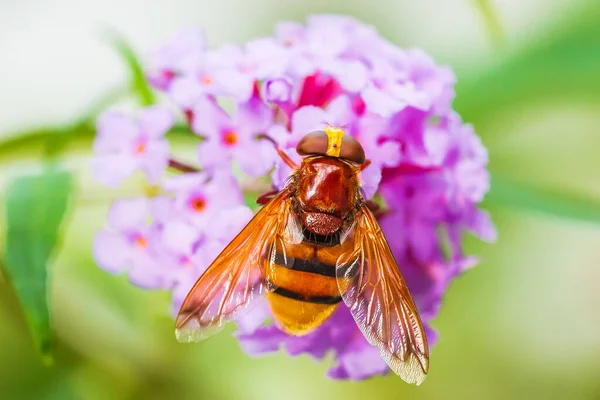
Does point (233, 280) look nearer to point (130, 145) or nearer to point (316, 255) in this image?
point (316, 255)

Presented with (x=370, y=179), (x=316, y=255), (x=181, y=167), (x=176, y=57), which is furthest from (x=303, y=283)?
(x=176, y=57)

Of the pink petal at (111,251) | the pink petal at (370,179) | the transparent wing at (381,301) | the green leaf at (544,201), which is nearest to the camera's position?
the transparent wing at (381,301)

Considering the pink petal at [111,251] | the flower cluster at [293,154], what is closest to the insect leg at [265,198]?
the flower cluster at [293,154]

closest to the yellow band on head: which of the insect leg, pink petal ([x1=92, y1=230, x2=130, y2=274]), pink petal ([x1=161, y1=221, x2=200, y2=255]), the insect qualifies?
the insect

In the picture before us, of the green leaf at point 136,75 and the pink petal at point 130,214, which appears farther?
the green leaf at point 136,75

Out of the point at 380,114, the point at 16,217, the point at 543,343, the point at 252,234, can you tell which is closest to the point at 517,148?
the point at 543,343

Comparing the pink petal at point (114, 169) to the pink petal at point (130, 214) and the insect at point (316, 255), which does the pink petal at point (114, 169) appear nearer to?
the pink petal at point (130, 214)
